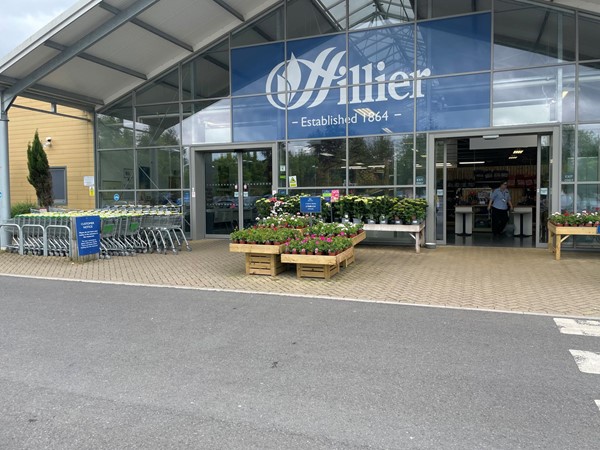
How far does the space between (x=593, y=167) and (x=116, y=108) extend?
13935mm

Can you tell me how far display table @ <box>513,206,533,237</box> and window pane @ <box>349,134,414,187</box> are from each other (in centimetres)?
465

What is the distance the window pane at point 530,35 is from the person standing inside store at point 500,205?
4.40 meters

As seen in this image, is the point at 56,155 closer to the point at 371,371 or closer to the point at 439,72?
the point at 439,72

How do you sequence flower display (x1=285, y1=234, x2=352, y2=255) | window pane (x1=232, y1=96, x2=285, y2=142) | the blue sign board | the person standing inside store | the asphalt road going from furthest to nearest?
the person standing inside store → window pane (x1=232, y1=96, x2=285, y2=142) → the blue sign board → flower display (x1=285, y1=234, x2=352, y2=255) → the asphalt road

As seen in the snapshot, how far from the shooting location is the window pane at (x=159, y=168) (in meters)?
15.1

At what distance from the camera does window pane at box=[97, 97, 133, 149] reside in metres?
15.7

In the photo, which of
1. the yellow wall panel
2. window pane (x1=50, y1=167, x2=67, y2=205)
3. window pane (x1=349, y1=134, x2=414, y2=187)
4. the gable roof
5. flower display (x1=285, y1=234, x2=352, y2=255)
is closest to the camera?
flower display (x1=285, y1=234, x2=352, y2=255)

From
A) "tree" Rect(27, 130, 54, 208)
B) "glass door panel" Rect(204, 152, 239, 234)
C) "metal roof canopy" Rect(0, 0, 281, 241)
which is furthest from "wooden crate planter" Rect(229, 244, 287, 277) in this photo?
"tree" Rect(27, 130, 54, 208)

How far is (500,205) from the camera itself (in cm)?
1530

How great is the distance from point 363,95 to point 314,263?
6625 millimetres

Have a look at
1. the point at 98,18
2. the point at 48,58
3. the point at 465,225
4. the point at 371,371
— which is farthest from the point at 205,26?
the point at 371,371

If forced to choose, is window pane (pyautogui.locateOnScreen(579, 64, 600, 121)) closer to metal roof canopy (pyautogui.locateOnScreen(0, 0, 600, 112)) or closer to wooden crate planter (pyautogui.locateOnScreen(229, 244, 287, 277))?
metal roof canopy (pyautogui.locateOnScreen(0, 0, 600, 112))

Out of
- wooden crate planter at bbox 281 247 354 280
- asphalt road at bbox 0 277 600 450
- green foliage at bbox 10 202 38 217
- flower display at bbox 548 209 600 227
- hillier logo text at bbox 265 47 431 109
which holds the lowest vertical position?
asphalt road at bbox 0 277 600 450

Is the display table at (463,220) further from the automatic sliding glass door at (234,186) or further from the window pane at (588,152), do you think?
the automatic sliding glass door at (234,186)
